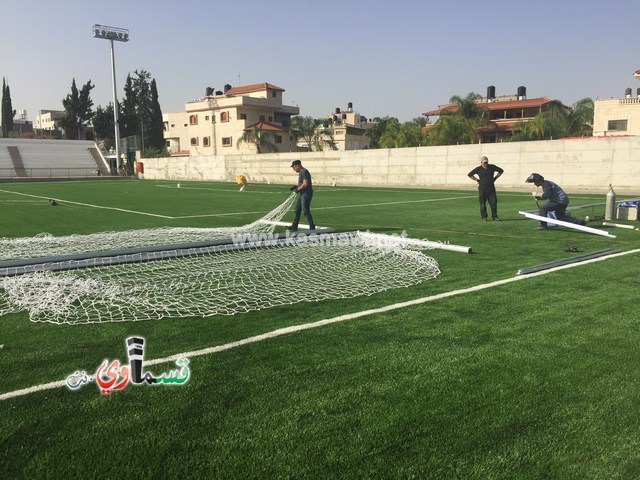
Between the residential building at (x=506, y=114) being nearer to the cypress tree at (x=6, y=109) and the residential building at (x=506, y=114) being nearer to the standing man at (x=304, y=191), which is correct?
the standing man at (x=304, y=191)

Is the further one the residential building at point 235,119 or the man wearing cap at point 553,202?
the residential building at point 235,119

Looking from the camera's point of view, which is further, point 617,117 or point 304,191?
point 617,117

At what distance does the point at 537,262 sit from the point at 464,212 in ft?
30.2

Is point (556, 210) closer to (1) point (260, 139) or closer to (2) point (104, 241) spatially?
(2) point (104, 241)

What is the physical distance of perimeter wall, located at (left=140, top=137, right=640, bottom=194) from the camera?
2767 centimetres

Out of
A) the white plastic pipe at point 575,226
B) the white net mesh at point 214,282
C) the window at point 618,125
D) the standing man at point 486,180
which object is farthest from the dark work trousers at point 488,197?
the window at point 618,125

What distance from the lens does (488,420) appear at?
10.9ft

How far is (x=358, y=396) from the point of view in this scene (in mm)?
3639

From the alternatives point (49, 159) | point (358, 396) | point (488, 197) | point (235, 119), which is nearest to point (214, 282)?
point (358, 396)

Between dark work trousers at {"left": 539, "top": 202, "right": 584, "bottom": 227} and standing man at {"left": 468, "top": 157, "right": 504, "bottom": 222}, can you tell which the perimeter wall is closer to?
standing man at {"left": 468, "top": 157, "right": 504, "bottom": 222}

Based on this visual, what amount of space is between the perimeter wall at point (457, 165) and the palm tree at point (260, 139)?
13.5 metres

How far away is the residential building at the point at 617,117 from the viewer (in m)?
50.5

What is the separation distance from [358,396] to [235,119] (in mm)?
77220

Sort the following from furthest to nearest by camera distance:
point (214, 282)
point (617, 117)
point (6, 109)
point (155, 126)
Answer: point (6, 109) < point (155, 126) < point (617, 117) < point (214, 282)
